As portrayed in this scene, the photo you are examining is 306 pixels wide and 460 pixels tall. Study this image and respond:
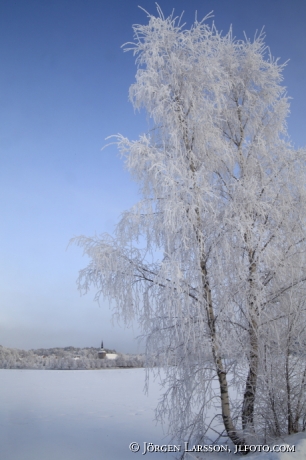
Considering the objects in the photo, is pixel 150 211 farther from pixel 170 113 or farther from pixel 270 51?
pixel 270 51

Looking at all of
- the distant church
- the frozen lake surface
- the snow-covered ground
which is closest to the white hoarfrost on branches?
the snow-covered ground

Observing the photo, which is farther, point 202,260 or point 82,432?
point 82,432

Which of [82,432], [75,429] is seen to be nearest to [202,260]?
[82,432]

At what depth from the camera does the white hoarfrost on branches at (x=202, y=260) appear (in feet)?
15.6

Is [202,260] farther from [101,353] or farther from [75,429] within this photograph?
[101,353]

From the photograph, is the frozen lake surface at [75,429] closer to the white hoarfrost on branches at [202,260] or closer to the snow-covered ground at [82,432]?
the snow-covered ground at [82,432]

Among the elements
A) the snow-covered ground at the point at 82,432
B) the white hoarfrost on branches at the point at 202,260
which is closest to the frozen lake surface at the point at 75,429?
the snow-covered ground at the point at 82,432

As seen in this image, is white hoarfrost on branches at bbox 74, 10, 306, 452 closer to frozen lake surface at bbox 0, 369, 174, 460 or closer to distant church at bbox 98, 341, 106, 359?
frozen lake surface at bbox 0, 369, 174, 460

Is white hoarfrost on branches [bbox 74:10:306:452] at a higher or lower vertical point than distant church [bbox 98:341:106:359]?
higher

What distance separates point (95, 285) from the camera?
5.00 m

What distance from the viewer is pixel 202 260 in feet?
16.1

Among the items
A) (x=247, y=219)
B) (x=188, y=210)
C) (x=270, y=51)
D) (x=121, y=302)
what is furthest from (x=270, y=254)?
(x=270, y=51)

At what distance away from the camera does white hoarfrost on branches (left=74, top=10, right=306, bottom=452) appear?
4750 mm

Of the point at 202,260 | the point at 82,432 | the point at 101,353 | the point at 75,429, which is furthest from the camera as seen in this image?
the point at 101,353
